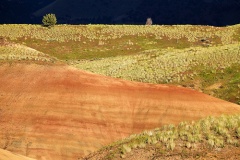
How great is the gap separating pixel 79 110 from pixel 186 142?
1078 cm

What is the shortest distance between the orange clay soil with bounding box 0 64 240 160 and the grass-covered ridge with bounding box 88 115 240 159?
560 cm

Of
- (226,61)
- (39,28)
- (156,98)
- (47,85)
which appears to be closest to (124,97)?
(156,98)

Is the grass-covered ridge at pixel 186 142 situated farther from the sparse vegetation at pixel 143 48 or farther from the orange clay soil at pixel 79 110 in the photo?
the sparse vegetation at pixel 143 48

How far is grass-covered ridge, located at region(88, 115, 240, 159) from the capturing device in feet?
52.2

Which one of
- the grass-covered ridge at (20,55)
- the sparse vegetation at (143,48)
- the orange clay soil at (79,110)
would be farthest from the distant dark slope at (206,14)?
the orange clay soil at (79,110)

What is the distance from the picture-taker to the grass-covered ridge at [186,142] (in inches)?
627

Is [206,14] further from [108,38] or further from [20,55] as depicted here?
[20,55]

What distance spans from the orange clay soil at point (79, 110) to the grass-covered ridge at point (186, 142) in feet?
18.4

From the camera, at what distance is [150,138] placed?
1741 cm

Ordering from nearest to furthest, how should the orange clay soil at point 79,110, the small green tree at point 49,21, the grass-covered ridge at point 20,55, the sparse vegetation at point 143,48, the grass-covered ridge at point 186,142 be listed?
1. the grass-covered ridge at point 186,142
2. the orange clay soil at point 79,110
3. the grass-covered ridge at point 20,55
4. the sparse vegetation at point 143,48
5. the small green tree at point 49,21

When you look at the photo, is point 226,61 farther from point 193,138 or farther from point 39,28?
point 39,28

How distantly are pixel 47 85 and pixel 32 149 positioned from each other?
6.58 metres

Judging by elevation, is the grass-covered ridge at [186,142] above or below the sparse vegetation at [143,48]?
below

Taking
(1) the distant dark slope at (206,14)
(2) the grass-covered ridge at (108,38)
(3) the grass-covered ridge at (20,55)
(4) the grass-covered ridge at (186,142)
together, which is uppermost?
(1) the distant dark slope at (206,14)
